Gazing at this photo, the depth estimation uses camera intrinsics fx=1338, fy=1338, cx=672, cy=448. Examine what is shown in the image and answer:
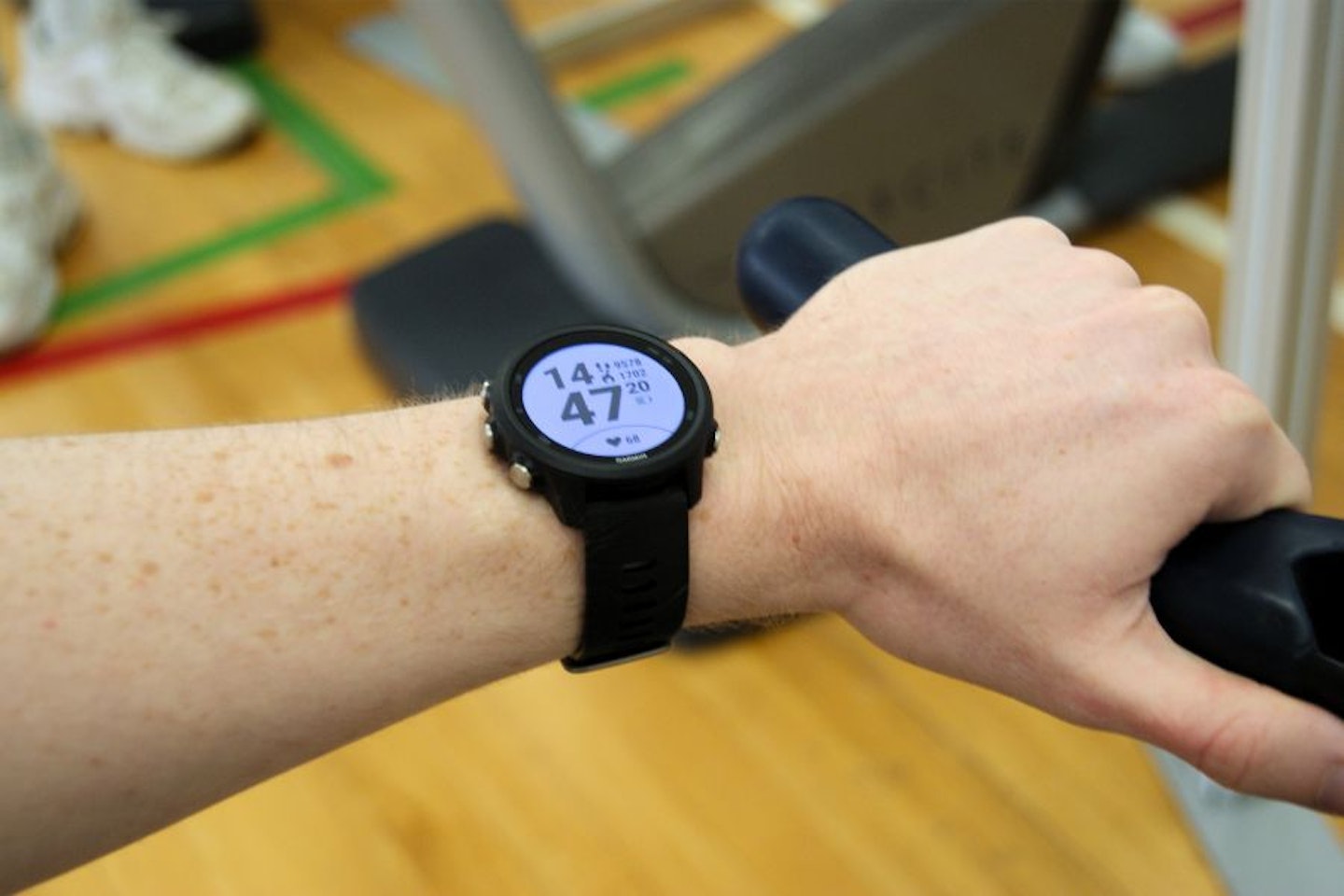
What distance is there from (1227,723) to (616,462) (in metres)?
0.30

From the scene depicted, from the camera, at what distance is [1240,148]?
3.20 ft

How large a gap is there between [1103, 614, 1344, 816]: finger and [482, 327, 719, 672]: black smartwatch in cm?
22

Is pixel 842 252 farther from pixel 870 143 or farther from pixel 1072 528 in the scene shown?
pixel 870 143

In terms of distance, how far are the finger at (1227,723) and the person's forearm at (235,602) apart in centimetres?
22

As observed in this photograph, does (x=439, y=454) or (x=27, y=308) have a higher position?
(x=439, y=454)

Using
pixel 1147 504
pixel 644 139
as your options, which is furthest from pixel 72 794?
pixel 644 139

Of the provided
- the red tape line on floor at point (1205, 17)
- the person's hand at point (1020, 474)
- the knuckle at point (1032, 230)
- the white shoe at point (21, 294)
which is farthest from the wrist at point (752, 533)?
the red tape line on floor at point (1205, 17)

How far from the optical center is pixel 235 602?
0.65 metres

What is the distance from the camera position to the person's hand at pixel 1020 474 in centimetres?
60

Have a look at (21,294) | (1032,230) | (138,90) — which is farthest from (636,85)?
(1032,230)

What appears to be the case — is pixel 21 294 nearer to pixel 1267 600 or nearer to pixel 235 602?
pixel 235 602

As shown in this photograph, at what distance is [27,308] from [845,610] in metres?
1.55

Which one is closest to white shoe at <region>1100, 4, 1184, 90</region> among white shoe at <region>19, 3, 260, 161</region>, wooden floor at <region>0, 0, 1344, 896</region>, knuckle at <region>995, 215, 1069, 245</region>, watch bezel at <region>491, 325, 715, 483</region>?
wooden floor at <region>0, 0, 1344, 896</region>

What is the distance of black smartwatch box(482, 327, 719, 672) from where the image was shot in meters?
0.66
